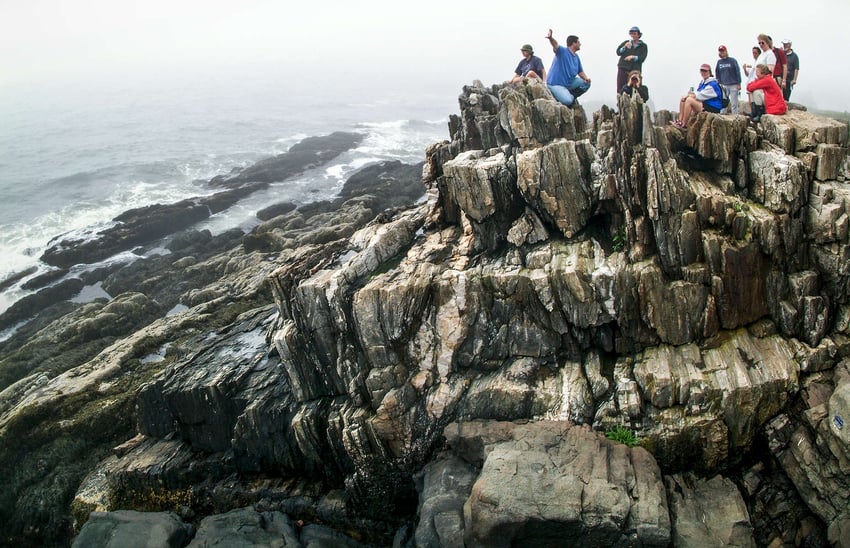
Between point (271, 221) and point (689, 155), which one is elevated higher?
point (689, 155)

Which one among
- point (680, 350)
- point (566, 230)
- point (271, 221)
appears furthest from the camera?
point (271, 221)

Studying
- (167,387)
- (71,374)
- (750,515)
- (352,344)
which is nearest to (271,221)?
(71,374)

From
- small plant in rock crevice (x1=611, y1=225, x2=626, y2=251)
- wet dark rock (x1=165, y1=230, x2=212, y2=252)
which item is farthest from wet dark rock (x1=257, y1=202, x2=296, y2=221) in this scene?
small plant in rock crevice (x1=611, y1=225, x2=626, y2=251)

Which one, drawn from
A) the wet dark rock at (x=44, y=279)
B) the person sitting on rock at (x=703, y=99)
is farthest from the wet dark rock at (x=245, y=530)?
the wet dark rock at (x=44, y=279)

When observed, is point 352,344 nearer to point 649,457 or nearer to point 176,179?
point 649,457

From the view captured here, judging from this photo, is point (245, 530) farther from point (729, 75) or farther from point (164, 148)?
point (164, 148)

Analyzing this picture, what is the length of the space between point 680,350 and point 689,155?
24.7ft

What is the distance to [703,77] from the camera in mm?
20891

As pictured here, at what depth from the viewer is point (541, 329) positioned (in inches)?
744

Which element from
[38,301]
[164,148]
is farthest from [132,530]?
[164,148]

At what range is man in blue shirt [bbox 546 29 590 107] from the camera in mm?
23188

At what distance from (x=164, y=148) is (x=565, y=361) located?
97.6 meters

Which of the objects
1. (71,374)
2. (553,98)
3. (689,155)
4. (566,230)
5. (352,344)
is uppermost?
(553,98)

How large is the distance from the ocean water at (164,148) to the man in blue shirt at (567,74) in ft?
134
